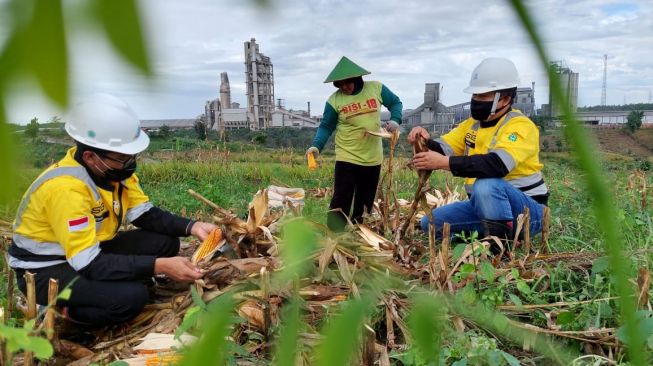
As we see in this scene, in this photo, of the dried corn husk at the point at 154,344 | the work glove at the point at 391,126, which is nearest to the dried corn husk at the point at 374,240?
the work glove at the point at 391,126

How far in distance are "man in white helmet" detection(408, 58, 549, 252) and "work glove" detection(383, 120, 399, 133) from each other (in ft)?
0.68

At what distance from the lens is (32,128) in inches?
9.2

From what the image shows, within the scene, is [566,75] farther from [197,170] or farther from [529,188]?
[197,170]

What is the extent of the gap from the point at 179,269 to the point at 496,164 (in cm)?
163

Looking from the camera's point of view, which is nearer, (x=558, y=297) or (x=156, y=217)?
(x=558, y=297)

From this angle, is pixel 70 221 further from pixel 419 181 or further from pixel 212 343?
pixel 212 343

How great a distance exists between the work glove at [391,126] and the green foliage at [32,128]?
2.65m

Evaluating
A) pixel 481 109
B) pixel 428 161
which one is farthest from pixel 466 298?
pixel 481 109

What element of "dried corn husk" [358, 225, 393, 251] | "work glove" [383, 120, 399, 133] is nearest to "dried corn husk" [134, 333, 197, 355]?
"dried corn husk" [358, 225, 393, 251]

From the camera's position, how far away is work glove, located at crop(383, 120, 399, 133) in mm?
2939

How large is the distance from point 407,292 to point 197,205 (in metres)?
4.64

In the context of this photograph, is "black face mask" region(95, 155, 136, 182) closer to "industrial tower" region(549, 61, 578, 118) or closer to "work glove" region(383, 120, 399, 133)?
"work glove" region(383, 120, 399, 133)

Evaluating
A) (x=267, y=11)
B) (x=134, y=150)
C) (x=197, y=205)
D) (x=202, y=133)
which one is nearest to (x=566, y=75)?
(x=267, y=11)

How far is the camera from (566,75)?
253 millimetres
